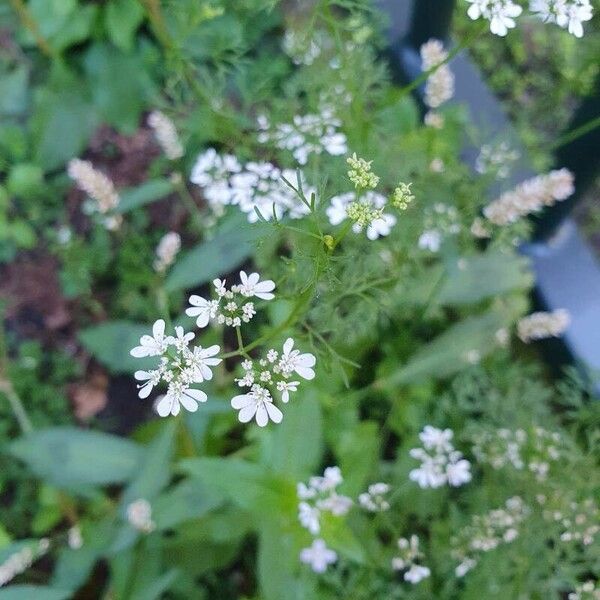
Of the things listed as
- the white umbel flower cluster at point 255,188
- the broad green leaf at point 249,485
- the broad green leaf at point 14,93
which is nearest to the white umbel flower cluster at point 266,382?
the white umbel flower cluster at point 255,188

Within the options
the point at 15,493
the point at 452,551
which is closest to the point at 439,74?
the point at 452,551

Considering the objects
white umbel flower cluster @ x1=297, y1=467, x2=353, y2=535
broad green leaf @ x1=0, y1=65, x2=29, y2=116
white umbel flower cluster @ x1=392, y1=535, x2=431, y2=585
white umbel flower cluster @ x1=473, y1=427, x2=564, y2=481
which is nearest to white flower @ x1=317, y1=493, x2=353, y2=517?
white umbel flower cluster @ x1=297, y1=467, x2=353, y2=535

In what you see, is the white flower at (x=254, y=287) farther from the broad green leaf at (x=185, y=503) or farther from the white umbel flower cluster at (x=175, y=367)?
the broad green leaf at (x=185, y=503)

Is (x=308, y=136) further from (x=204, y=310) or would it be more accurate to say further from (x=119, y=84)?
(x=119, y=84)

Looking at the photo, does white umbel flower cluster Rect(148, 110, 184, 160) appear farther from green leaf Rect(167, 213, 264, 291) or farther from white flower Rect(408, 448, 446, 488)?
white flower Rect(408, 448, 446, 488)

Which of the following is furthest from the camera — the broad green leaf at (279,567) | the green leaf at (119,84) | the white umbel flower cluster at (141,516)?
the green leaf at (119,84)

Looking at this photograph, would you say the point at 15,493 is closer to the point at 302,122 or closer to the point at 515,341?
the point at 302,122

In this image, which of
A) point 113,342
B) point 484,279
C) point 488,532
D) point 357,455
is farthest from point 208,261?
point 488,532
